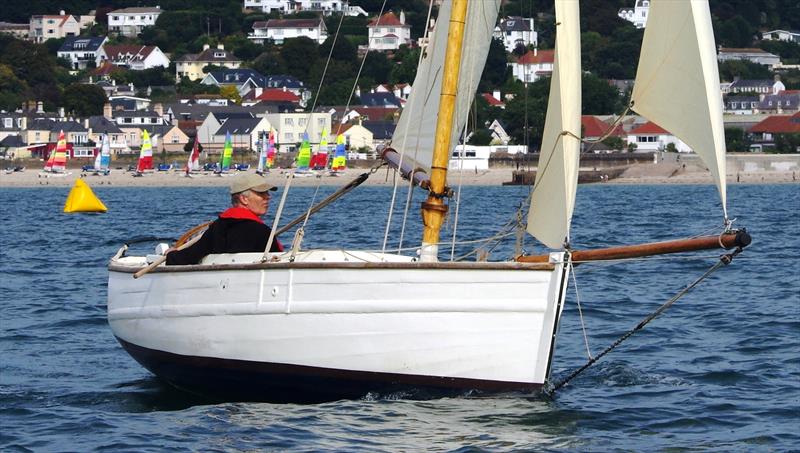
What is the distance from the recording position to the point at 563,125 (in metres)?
12.5

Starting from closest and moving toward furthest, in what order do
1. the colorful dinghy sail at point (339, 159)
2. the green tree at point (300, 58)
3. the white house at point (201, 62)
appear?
the colorful dinghy sail at point (339, 159), the green tree at point (300, 58), the white house at point (201, 62)

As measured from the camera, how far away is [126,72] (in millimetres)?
184625

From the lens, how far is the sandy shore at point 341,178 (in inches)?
4006

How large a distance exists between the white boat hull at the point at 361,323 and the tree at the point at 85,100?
451 feet

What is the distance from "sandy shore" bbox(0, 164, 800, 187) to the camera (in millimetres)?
101750

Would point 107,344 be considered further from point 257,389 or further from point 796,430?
point 796,430

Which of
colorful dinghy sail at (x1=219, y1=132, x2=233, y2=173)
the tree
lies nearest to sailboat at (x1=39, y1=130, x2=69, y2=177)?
colorful dinghy sail at (x1=219, y1=132, x2=233, y2=173)

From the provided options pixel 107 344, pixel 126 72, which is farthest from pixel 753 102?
pixel 107 344

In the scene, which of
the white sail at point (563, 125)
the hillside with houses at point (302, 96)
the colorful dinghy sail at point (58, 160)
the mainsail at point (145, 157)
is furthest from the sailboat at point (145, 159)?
the white sail at point (563, 125)

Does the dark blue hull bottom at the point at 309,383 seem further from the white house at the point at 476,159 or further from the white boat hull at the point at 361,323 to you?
the white house at the point at 476,159

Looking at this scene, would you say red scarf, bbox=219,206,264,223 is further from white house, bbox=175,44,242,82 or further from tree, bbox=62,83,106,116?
white house, bbox=175,44,242,82

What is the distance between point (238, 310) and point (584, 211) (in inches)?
1649

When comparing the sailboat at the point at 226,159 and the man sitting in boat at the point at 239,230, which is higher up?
the man sitting in boat at the point at 239,230

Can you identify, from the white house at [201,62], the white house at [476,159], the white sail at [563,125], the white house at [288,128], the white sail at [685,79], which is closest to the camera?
the white sail at [685,79]
